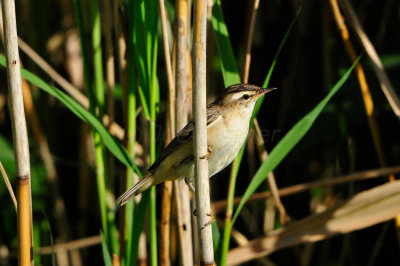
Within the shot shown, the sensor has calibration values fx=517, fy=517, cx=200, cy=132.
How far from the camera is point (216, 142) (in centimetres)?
205

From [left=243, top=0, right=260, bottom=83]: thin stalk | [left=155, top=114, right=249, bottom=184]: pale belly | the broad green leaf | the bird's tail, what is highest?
[left=243, top=0, right=260, bottom=83]: thin stalk

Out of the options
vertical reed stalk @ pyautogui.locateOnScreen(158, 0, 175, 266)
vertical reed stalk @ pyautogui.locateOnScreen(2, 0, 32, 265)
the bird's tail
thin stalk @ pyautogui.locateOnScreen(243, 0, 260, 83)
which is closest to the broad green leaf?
the bird's tail

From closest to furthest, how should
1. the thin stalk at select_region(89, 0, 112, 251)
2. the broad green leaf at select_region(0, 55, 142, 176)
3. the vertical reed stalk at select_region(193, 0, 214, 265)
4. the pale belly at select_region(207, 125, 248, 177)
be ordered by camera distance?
the vertical reed stalk at select_region(193, 0, 214, 265), the broad green leaf at select_region(0, 55, 142, 176), the pale belly at select_region(207, 125, 248, 177), the thin stalk at select_region(89, 0, 112, 251)

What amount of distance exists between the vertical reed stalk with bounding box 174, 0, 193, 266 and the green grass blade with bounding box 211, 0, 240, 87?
12 centimetres

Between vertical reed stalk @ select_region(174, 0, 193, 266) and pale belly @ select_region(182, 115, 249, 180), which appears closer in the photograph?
vertical reed stalk @ select_region(174, 0, 193, 266)

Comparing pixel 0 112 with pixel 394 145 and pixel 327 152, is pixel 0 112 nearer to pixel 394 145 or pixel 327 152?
pixel 327 152

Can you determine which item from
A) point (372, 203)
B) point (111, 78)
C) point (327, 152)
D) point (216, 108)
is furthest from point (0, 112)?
point (372, 203)

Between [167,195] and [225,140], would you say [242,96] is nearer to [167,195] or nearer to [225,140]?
[225,140]

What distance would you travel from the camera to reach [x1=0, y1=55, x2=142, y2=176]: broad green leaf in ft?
6.25

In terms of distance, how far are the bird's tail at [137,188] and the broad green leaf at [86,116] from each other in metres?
0.06

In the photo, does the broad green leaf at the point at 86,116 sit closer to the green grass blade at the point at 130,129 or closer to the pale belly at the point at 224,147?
the green grass blade at the point at 130,129

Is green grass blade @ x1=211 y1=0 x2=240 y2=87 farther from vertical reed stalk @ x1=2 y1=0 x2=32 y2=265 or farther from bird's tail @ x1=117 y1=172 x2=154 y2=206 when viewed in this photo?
vertical reed stalk @ x1=2 y1=0 x2=32 y2=265

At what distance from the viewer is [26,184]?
1.61 meters

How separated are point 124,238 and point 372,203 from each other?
1074mm
